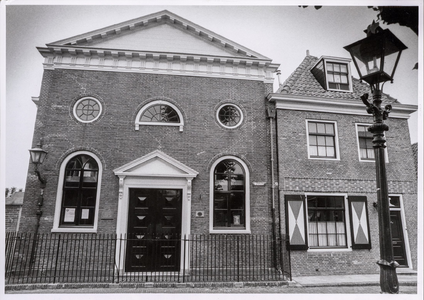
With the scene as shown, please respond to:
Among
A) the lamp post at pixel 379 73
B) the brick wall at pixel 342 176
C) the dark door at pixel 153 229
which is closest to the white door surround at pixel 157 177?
the dark door at pixel 153 229

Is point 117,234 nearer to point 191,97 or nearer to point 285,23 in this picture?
point 191,97

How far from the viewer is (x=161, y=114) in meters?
10.6

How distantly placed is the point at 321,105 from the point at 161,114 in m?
6.15

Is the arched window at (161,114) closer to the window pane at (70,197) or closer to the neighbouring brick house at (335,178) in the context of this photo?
the window pane at (70,197)

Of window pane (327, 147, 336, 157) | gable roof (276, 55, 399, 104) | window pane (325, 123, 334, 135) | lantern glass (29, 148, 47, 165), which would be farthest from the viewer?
gable roof (276, 55, 399, 104)

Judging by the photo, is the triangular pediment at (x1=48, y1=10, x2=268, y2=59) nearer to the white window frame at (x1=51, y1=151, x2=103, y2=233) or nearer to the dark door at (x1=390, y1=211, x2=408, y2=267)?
the white window frame at (x1=51, y1=151, x2=103, y2=233)

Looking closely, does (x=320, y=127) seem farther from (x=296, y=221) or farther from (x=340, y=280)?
(x=340, y=280)

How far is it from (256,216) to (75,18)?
8.46 metres

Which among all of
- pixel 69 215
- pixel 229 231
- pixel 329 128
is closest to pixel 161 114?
pixel 69 215

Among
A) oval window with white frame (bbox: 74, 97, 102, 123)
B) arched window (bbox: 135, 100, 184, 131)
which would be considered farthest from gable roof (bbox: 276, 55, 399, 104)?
oval window with white frame (bbox: 74, 97, 102, 123)

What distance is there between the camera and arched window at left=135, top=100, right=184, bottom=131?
1047 centimetres

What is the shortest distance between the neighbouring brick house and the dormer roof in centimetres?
188
